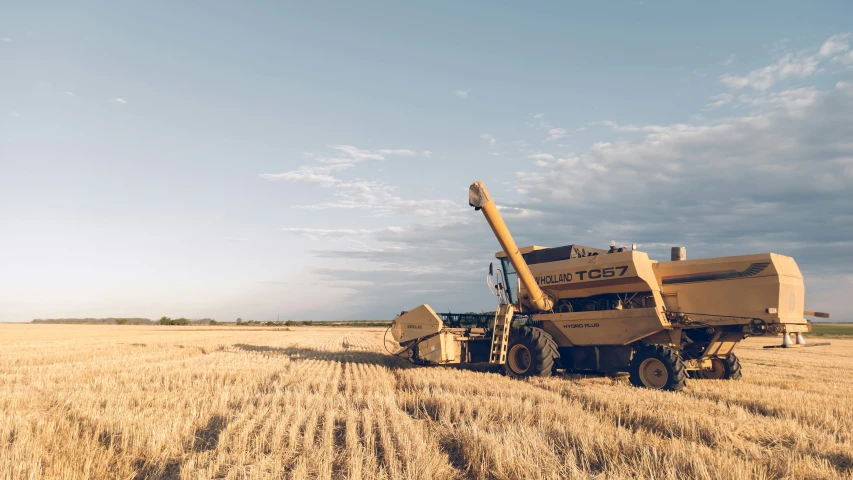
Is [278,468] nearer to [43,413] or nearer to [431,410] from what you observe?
[431,410]

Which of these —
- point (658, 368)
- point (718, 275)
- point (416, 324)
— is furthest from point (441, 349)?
point (718, 275)

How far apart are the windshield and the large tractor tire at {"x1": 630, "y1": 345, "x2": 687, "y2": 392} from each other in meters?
3.55

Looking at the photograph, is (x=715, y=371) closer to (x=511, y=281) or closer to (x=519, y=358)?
(x=519, y=358)

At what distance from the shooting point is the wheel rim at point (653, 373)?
10.8m

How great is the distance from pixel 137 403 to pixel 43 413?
1.14 m

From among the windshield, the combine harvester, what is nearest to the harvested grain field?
the combine harvester

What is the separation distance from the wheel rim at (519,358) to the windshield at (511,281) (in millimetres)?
1421

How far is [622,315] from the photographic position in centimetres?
1168

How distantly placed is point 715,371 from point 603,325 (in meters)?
3.15

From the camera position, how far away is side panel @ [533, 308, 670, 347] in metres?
11.3

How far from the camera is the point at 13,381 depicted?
10.9m

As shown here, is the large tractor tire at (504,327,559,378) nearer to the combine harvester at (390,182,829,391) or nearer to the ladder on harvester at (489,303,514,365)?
the combine harvester at (390,182,829,391)

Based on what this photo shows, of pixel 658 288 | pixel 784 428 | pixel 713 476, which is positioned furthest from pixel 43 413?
pixel 658 288

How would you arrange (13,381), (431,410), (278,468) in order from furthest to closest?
(13,381) → (431,410) → (278,468)
